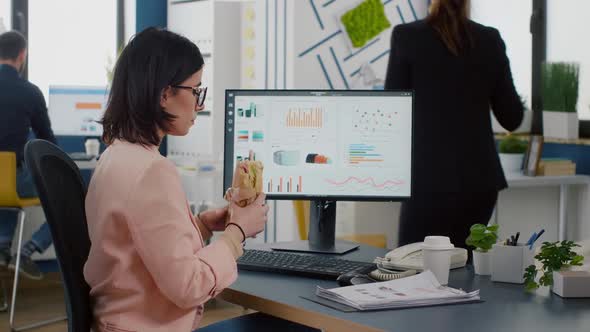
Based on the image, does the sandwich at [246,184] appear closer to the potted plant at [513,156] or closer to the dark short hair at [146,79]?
the dark short hair at [146,79]

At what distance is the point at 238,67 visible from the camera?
17.2 feet

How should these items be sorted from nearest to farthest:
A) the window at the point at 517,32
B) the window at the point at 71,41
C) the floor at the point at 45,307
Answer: the floor at the point at 45,307 < the window at the point at 517,32 < the window at the point at 71,41

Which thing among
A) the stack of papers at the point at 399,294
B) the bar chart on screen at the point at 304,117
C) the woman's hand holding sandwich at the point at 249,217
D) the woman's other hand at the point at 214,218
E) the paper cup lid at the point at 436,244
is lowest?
the stack of papers at the point at 399,294

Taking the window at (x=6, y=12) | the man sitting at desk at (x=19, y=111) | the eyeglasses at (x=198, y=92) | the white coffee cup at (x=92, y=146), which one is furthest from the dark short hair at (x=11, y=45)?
the eyeglasses at (x=198, y=92)

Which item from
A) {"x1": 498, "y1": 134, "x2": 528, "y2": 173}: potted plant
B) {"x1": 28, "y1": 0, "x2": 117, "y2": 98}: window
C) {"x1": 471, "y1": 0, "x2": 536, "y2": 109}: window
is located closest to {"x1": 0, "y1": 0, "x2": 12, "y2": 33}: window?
{"x1": 28, "y1": 0, "x2": 117, "y2": 98}: window

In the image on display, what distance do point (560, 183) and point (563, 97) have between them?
1.60 feet

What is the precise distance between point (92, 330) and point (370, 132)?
94 centimetres

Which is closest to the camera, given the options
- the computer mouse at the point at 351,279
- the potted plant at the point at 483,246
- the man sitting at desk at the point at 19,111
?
the computer mouse at the point at 351,279

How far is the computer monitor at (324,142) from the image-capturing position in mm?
2287

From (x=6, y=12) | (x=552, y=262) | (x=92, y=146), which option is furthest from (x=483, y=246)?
(x=6, y=12)

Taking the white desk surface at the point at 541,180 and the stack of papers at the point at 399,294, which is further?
the white desk surface at the point at 541,180

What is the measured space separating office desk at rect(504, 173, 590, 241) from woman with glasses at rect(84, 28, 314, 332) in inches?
106

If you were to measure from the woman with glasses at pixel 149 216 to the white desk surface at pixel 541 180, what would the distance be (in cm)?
266

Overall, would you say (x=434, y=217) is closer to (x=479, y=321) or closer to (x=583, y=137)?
(x=479, y=321)
